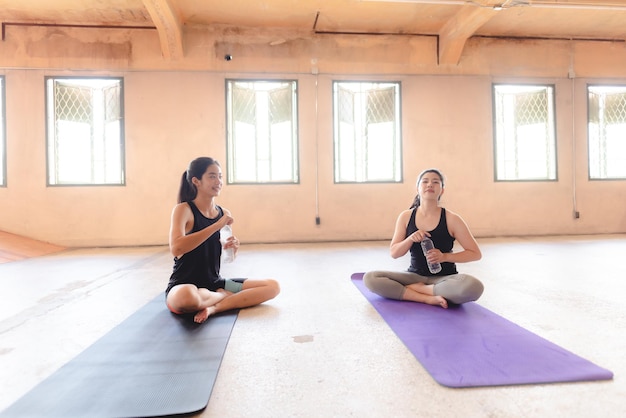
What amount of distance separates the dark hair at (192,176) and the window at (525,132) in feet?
20.3

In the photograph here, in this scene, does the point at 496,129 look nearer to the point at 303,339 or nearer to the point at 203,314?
the point at 303,339

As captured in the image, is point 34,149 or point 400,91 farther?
point 400,91

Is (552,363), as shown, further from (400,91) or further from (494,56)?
(494,56)

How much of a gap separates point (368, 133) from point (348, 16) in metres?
1.99

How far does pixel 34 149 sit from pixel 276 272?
16.9 ft

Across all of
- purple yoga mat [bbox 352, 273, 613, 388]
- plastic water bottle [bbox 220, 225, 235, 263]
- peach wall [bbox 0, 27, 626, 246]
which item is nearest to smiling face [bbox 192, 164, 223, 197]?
plastic water bottle [bbox 220, 225, 235, 263]

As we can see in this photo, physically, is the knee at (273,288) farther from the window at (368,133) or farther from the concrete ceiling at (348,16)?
the concrete ceiling at (348,16)

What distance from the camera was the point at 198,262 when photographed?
2131 mm

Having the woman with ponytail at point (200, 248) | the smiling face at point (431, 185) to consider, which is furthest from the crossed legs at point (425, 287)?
the woman with ponytail at point (200, 248)

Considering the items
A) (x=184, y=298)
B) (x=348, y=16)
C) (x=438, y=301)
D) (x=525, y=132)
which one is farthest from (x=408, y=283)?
(x=525, y=132)

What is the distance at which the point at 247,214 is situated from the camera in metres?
6.11

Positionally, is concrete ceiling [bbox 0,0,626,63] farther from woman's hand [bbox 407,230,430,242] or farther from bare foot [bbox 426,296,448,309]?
bare foot [bbox 426,296,448,309]

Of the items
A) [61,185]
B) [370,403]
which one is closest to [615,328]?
[370,403]

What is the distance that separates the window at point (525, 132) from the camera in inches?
261
